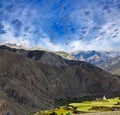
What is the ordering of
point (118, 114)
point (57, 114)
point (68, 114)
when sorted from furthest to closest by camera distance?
point (57, 114) < point (118, 114) < point (68, 114)

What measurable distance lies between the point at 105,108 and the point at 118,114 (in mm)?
4343

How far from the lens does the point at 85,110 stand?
2541cm

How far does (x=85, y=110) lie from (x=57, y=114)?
2.03 metres

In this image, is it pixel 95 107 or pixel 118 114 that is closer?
pixel 118 114

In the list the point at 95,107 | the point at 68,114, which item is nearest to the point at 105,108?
the point at 95,107

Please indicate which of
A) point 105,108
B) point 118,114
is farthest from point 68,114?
point 105,108

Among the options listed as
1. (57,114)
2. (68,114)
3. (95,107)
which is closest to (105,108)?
(95,107)

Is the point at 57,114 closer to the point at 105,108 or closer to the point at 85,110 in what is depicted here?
the point at 85,110

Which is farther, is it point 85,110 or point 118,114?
point 85,110

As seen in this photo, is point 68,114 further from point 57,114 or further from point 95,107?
point 95,107

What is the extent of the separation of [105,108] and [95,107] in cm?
82

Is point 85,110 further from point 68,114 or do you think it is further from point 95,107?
point 68,114

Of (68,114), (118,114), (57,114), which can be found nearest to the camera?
(68,114)

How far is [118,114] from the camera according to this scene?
22.1 meters
